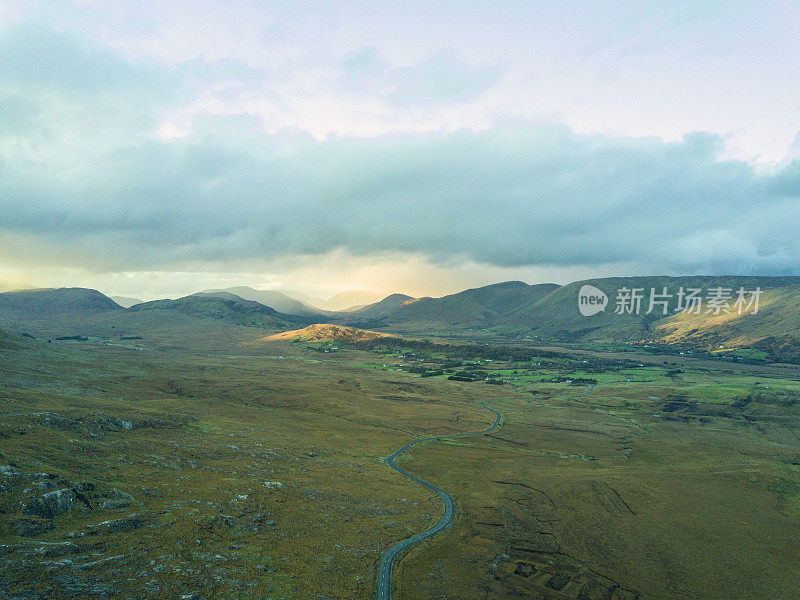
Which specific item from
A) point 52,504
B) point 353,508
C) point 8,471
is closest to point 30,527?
point 52,504

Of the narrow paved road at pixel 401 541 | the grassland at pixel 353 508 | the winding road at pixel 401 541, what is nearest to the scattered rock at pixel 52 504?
the grassland at pixel 353 508

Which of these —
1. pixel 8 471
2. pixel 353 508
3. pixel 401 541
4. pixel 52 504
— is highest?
pixel 8 471

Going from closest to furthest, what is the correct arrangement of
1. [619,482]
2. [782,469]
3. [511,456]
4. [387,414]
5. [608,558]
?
1. [608,558]
2. [619,482]
3. [782,469]
4. [511,456]
5. [387,414]

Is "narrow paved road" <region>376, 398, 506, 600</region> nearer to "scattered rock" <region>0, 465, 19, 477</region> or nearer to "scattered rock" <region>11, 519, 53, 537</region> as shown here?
"scattered rock" <region>11, 519, 53, 537</region>

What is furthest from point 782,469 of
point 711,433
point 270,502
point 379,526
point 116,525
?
point 116,525

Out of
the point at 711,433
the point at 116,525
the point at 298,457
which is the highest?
the point at 116,525

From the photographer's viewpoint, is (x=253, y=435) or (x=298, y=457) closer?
(x=298, y=457)

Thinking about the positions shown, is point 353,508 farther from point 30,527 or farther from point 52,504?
point 30,527

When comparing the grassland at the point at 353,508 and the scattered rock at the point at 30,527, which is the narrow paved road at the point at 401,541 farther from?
the scattered rock at the point at 30,527

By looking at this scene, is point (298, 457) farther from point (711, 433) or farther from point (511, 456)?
point (711, 433)
